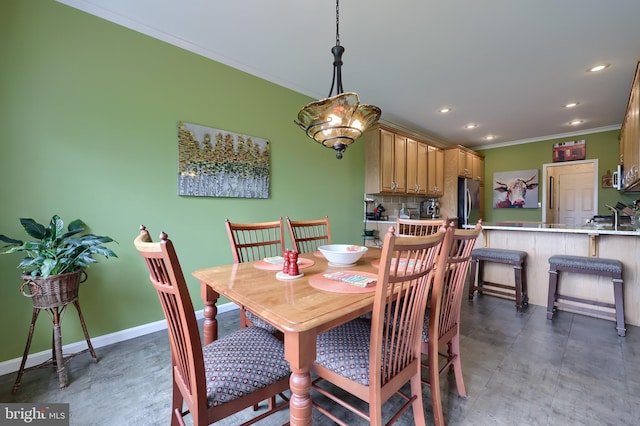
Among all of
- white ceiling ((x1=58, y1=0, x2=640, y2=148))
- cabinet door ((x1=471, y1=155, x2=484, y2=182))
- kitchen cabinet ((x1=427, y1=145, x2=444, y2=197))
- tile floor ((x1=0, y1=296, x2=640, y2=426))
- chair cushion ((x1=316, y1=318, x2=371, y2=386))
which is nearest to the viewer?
chair cushion ((x1=316, y1=318, x2=371, y2=386))

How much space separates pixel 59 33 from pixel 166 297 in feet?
7.54

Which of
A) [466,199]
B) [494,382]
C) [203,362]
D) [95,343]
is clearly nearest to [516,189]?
[466,199]

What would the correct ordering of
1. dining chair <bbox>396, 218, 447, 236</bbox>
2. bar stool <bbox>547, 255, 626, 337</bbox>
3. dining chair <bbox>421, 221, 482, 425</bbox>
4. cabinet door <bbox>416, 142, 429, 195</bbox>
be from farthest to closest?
cabinet door <bbox>416, 142, 429, 195</bbox> → bar stool <bbox>547, 255, 626, 337</bbox> → dining chair <bbox>396, 218, 447, 236</bbox> → dining chair <bbox>421, 221, 482, 425</bbox>

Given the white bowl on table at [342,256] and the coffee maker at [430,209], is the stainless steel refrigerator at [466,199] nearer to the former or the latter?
the coffee maker at [430,209]

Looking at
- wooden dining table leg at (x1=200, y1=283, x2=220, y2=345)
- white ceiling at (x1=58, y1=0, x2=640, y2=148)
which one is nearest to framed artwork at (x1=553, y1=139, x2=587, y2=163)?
white ceiling at (x1=58, y1=0, x2=640, y2=148)

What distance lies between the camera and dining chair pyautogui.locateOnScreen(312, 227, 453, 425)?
0.97 m

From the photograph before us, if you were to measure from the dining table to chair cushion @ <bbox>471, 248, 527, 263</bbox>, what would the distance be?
204 cm

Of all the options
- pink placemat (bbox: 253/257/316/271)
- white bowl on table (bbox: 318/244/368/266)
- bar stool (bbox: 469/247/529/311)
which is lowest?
bar stool (bbox: 469/247/529/311)

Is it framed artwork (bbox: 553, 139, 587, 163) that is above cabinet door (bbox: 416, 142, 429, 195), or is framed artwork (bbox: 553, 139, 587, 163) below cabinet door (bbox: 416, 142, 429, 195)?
above

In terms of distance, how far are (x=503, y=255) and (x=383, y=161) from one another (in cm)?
202

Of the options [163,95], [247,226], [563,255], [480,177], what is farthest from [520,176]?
[163,95]

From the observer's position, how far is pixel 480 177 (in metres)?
6.19

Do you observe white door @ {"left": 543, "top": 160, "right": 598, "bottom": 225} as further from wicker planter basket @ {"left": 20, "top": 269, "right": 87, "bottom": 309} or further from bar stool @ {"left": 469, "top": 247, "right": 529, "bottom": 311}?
wicker planter basket @ {"left": 20, "top": 269, "right": 87, "bottom": 309}

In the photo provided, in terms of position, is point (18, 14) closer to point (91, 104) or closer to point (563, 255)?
point (91, 104)
